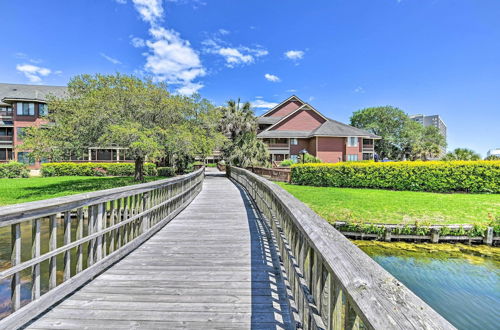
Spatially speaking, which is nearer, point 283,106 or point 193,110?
point 193,110

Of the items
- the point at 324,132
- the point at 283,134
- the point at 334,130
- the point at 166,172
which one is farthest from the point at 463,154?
the point at 166,172

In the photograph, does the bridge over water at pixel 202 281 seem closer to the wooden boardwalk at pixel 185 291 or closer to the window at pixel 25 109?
the wooden boardwalk at pixel 185 291

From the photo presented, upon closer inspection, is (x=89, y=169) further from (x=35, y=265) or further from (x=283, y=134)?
(x=35, y=265)

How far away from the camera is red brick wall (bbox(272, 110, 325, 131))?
120 ft

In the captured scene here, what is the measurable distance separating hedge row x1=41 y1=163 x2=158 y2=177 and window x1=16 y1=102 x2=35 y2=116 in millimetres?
9571

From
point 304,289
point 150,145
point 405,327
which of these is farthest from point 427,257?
point 150,145

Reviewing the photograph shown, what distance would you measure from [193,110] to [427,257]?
16.7 metres

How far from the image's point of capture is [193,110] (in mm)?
19297

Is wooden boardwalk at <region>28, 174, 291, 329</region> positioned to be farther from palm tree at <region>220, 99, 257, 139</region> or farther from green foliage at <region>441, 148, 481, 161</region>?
green foliage at <region>441, 148, 481, 161</region>

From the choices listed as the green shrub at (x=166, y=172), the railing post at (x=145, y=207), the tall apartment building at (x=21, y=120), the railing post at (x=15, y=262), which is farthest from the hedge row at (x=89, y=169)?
the railing post at (x=15, y=262)

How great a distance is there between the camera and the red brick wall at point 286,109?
41094 mm

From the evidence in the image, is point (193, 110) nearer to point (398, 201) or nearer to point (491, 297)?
point (398, 201)

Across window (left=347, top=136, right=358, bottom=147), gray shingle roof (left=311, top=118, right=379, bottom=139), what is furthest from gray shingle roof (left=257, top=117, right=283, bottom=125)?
window (left=347, top=136, right=358, bottom=147)

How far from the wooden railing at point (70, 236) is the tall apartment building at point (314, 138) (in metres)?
28.7
